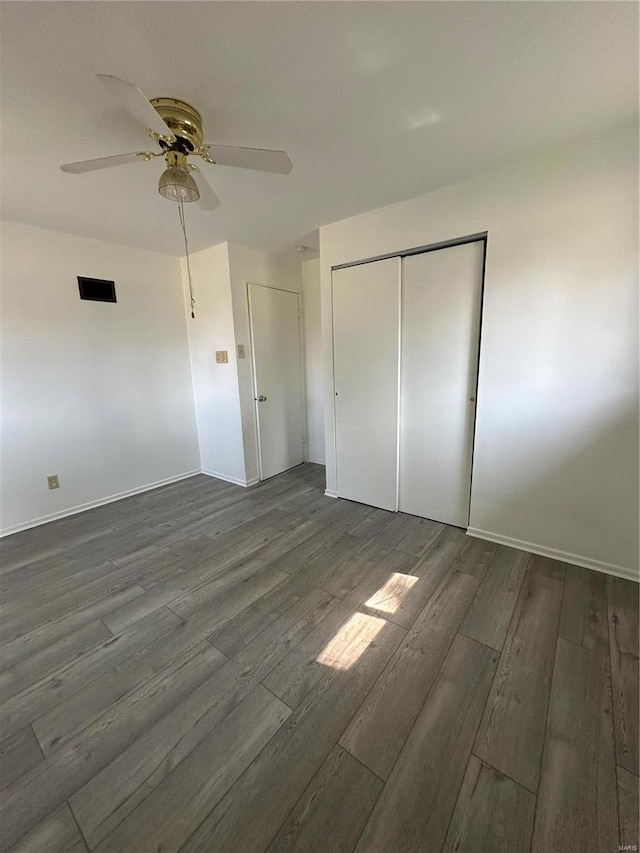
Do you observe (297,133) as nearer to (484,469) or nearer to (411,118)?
(411,118)

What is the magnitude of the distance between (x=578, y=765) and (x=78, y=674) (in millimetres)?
1965

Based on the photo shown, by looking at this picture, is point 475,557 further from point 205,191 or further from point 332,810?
point 205,191

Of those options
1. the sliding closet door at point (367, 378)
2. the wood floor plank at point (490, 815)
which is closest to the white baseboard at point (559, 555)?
the sliding closet door at point (367, 378)

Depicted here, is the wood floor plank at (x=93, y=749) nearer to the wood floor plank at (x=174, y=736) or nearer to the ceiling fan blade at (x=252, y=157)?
the wood floor plank at (x=174, y=736)

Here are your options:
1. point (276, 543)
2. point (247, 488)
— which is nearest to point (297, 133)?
point (276, 543)

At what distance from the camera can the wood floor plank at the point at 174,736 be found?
102 centimetres

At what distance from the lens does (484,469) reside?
92.6 inches

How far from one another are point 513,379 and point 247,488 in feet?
8.65

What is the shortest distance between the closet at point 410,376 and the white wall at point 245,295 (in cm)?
102

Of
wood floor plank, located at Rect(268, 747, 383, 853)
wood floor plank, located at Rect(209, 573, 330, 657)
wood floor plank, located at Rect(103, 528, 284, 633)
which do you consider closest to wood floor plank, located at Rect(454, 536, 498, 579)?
wood floor plank, located at Rect(209, 573, 330, 657)

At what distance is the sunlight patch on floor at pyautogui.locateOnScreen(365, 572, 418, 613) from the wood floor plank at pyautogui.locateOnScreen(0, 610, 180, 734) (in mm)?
1067

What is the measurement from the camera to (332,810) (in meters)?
1.01

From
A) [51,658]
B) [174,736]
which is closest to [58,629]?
[51,658]

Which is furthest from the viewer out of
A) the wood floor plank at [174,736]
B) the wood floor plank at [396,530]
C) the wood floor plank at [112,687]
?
the wood floor plank at [396,530]
